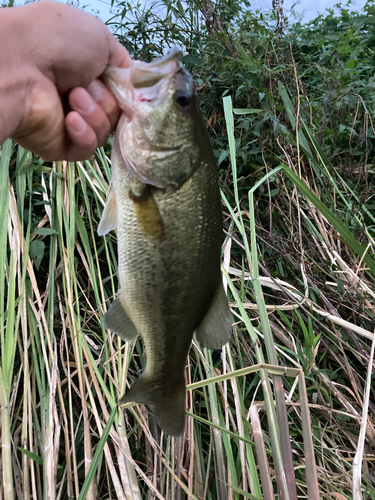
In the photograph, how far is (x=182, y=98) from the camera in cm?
101

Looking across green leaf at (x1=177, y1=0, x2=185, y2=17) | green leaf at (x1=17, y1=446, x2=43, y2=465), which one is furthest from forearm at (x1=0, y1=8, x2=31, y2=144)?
green leaf at (x1=177, y1=0, x2=185, y2=17)

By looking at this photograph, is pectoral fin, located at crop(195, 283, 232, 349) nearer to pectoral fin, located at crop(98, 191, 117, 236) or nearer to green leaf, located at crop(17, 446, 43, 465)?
pectoral fin, located at crop(98, 191, 117, 236)

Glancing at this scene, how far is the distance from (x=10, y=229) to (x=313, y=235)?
Answer: 187 cm

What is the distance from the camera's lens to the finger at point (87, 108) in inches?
42.3

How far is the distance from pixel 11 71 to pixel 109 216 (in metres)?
0.47

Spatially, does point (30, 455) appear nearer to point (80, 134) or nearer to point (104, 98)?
point (80, 134)

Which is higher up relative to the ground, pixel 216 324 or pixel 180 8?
pixel 180 8

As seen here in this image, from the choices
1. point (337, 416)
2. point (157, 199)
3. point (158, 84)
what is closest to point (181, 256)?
point (157, 199)

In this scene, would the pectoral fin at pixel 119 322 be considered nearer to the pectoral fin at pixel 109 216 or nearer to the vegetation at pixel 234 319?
the pectoral fin at pixel 109 216

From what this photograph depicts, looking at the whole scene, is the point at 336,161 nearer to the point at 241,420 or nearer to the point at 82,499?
the point at 241,420

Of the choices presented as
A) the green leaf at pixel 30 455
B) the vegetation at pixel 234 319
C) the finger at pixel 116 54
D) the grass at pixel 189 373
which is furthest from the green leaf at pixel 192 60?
the green leaf at pixel 30 455

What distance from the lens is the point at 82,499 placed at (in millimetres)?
1172

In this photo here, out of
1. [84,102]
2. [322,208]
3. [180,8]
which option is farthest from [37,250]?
[180,8]

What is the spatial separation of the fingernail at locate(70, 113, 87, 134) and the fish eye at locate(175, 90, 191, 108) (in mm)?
311
